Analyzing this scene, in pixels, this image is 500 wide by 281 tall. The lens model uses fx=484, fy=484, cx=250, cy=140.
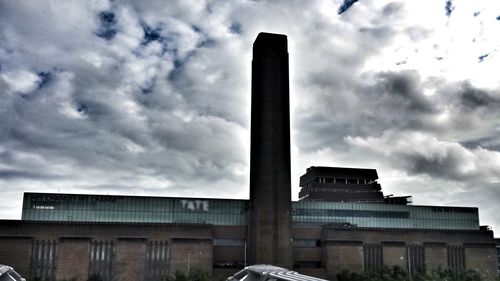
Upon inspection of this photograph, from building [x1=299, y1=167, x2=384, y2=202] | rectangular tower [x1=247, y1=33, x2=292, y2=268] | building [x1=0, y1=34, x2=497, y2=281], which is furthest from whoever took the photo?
building [x1=299, y1=167, x2=384, y2=202]

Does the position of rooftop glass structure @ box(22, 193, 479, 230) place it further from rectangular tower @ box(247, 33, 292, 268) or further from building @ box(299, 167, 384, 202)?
building @ box(299, 167, 384, 202)

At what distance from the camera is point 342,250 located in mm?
100312

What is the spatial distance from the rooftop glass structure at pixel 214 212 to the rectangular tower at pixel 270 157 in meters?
8.70

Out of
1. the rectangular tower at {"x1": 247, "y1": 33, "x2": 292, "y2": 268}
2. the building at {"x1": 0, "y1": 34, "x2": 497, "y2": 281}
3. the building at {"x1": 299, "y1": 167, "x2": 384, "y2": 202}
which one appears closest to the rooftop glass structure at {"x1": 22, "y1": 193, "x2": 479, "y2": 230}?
the building at {"x1": 0, "y1": 34, "x2": 497, "y2": 281}

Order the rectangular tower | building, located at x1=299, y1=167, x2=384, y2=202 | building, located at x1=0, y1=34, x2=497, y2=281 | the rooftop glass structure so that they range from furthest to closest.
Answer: building, located at x1=299, y1=167, x2=384, y2=202, the rooftop glass structure, the rectangular tower, building, located at x1=0, y1=34, x2=497, y2=281

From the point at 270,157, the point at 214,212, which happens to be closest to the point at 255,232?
the point at 214,212

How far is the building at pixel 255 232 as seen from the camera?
8844 centimetres

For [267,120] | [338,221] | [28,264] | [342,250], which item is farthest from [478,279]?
[28,264]

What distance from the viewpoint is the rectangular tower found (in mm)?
93750

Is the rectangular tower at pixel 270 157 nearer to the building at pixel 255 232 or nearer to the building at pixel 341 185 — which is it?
the building at pixel 255 232

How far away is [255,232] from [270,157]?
15.1 meters

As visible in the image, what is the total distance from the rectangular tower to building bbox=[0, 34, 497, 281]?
20 centimetres

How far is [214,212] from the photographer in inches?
4011

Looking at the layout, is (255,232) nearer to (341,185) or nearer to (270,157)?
(270,157)
